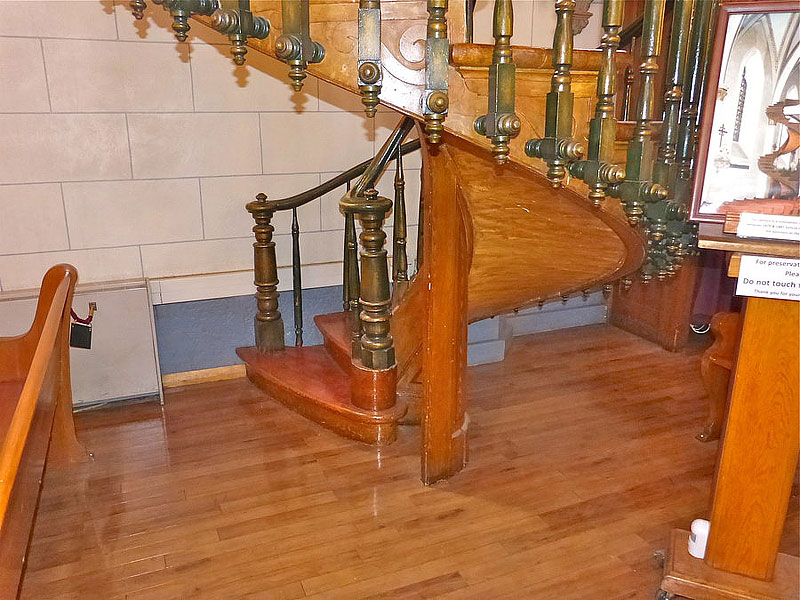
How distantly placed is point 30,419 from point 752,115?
1.64m

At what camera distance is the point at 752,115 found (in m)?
1.48

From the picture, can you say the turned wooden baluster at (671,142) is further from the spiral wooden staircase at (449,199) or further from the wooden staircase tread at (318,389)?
the wooden staircase tread at (318,389)

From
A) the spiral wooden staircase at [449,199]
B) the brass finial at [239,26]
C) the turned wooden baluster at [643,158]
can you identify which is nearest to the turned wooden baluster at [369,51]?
the spiral wooden staircase at [449,199]

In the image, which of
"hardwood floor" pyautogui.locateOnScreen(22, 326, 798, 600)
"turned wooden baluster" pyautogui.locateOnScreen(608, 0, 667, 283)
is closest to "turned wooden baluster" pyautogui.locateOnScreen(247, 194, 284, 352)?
"hardwood floor" pyautogui.locateOnScreen(22, 326, 798, 600)

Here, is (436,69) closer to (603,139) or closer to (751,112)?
(603,139)

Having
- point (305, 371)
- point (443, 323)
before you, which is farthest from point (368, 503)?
point (305, 371)

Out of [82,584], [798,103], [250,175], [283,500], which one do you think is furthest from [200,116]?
[798,103]

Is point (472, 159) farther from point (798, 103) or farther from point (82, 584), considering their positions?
point (82, 584)

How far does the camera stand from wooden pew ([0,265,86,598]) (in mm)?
1204

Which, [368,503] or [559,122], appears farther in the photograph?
[368,503]

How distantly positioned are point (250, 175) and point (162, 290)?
0.68m

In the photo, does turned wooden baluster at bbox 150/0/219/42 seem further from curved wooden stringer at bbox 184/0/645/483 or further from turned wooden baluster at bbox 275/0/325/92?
turned wooden baluster at bbox 275/0/325/92

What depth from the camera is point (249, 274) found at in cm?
329

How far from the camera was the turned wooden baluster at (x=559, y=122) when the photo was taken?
1.57 meters
